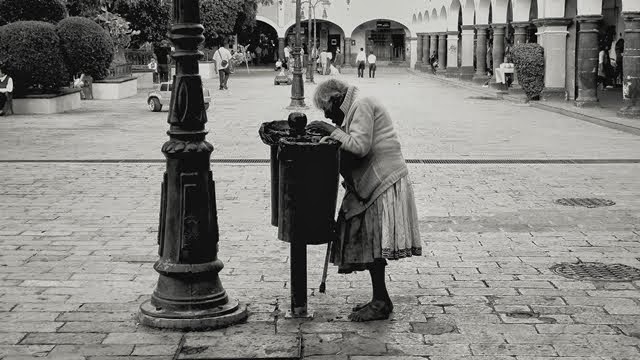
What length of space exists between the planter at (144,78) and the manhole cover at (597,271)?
32091mm

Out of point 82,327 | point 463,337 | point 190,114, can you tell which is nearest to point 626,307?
point 463,337

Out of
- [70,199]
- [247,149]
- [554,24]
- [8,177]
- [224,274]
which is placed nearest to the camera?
[224,274]

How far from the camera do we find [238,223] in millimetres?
8906

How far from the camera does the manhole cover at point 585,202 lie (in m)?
9.83

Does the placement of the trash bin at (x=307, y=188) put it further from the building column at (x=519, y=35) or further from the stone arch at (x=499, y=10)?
the stone arch at (x=499, y=10)

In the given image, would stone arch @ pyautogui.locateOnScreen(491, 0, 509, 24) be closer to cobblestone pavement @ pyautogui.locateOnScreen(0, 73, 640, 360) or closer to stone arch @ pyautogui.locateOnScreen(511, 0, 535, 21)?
stone arch @ pyautogui.locateOnScreen(511, 0, 535, 21)

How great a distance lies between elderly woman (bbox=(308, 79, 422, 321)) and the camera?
219 inches

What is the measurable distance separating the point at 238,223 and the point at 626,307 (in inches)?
157

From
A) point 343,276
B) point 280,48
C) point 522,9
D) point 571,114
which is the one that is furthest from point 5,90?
point 280,48

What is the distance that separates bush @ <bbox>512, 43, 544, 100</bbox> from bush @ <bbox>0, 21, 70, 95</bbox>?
11.5 meters

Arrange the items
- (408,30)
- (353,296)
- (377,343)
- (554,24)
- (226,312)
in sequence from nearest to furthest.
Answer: (377,343)
(226,312)
(353,296)
(554,24)
(408,30)

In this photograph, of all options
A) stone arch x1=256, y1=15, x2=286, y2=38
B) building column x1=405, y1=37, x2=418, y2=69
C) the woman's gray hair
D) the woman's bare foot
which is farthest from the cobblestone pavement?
stone arch x1=256, y1=15, x2=286, y2=38

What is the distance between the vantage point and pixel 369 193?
5.59 metres

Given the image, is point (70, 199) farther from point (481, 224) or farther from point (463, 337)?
point (463, 337)
